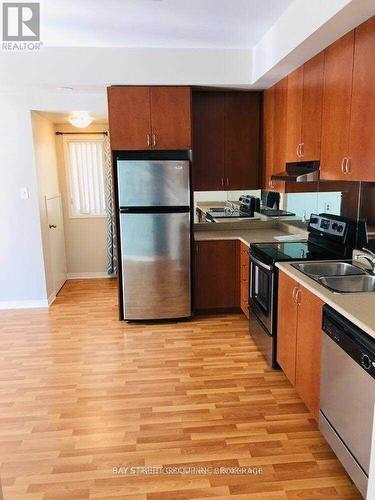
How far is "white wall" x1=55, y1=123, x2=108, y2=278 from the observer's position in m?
5.47

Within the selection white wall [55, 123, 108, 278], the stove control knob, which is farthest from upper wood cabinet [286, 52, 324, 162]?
white wall [55, 123, 108, 278]

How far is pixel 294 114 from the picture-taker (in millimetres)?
3141

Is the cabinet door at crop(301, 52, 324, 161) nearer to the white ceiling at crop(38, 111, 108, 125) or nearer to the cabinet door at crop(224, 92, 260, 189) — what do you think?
the cabinet door at crop(224, 92, 260, 189)

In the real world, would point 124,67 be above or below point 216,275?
above

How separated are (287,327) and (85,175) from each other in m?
3.83

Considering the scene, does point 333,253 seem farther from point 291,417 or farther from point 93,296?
point 93,296

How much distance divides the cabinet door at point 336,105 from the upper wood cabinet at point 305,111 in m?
0.09

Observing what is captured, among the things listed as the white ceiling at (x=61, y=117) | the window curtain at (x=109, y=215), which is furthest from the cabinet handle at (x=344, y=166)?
the window curtain at (x=109, y=215)

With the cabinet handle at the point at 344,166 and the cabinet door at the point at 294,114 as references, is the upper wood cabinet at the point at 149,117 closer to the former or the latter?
the cabinet door at the point at 294,114

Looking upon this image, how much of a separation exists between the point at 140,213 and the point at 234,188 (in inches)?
43.8

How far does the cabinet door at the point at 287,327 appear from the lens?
8.23 ft

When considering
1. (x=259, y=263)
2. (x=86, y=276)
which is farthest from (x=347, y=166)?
(x=86, y=276)

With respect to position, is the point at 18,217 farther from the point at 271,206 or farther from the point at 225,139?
the point at 271,206

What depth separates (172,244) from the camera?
3764mm
